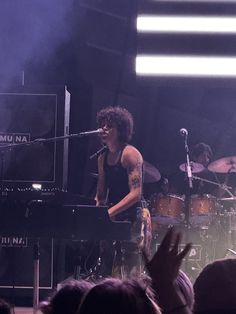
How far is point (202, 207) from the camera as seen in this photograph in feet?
30.4

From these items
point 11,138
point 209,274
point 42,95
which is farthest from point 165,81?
point 209,274

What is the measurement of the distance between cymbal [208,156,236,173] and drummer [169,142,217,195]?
0.15 m

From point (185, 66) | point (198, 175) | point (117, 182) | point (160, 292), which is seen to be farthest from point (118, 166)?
point (160, 292)

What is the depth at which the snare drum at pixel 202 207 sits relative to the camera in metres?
9.26

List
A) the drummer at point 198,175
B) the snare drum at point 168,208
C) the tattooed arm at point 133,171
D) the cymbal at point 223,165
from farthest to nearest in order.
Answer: the drummer at point 198,175 → the cymbal at point 223,165 → the snare drum at point 168,208 → the tattooed arm at point 133,171

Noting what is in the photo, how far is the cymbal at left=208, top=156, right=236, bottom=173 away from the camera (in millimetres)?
9492

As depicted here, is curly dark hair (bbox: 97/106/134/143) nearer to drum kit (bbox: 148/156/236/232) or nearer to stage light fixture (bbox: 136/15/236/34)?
stage light fixture (bbox: 136/15/236/34)

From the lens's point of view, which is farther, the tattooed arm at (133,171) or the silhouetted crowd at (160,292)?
the tattooed arm at (133,171)

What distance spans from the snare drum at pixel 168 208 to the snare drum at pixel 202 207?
8.0 inches

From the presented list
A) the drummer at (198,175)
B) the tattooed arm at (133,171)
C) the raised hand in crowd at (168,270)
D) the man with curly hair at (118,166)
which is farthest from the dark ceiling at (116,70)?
the raised hand in crowd at (168,270)

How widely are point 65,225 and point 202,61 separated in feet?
9.15

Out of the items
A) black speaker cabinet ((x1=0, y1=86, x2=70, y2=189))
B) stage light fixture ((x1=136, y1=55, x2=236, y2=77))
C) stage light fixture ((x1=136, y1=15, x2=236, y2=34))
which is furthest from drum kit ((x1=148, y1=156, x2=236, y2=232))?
black speaker cabinet ((x1=0, y1=86, x2=70, y2=189))

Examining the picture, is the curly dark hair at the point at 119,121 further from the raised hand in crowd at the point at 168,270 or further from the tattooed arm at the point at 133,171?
the raised hand in crowd at the point at 168,270

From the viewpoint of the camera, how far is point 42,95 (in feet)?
23.1
